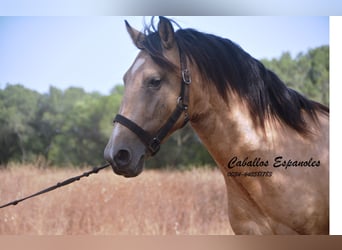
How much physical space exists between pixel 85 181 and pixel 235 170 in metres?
1.37

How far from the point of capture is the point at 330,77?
3.45 metres

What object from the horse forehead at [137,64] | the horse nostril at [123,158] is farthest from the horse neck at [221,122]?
the horse nostril at [123,158]

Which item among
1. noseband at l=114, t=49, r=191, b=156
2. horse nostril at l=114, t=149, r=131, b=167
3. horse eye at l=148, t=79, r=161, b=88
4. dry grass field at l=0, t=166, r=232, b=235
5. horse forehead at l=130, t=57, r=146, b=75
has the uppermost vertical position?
horse forehead at l=130, t=57, r=146, b=75

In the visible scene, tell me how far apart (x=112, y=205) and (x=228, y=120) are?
4.46 feet

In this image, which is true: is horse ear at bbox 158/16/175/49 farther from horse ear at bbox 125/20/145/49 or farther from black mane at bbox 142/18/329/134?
horse ear at bbox 125/20/145/49

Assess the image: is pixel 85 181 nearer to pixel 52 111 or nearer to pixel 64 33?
pixel 52 111

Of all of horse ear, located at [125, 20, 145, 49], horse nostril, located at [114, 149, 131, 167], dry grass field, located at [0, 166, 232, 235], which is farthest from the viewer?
dry grass field, located at [0, 166, 232, 235]

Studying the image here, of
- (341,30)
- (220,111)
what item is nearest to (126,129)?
(220,111)

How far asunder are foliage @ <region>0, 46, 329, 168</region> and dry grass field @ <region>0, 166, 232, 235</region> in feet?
0.42

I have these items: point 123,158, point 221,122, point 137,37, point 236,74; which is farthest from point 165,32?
point 123,158

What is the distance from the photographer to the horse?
2463mm

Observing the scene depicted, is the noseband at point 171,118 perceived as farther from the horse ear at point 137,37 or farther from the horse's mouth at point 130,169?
the horse ear at point 137,37

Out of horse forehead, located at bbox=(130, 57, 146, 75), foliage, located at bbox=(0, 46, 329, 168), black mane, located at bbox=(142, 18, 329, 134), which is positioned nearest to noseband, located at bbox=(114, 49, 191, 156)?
black mane, located at bbox=(142, 18, 329, 134)

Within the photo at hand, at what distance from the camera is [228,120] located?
2.54m
